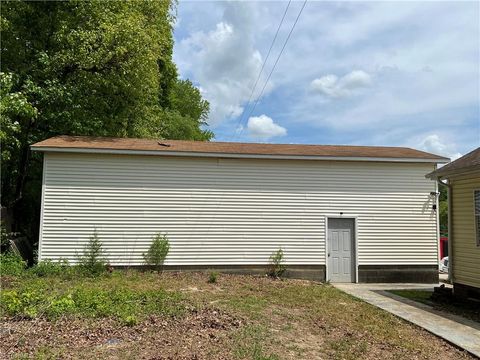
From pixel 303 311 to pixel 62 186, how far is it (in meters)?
7.85

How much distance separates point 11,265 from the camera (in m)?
11.6

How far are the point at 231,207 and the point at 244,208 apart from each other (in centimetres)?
40

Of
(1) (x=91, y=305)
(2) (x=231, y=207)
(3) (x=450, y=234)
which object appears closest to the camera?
(1) (x=91, y=305)

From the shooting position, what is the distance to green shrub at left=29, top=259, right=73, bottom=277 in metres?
11.7

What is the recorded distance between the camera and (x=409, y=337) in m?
7.08

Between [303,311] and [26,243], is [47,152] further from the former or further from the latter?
[303,311]

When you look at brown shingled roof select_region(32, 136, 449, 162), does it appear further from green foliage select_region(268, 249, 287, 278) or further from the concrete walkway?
the concrete walkway

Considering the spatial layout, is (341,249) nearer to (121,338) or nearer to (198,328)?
(198,328)

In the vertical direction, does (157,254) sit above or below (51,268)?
above

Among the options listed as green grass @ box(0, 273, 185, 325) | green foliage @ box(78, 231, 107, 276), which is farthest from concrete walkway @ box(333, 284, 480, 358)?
green foliage @ box(78, 231, 107, 276)

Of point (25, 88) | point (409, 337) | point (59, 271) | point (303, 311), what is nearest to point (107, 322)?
point (303, 311)

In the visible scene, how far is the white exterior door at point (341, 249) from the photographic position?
540 inches

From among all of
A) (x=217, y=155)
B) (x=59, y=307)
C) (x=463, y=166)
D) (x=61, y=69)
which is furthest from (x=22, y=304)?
(x=61, y=69)

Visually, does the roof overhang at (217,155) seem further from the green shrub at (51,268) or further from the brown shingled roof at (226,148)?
the green shrub at (51,268)
